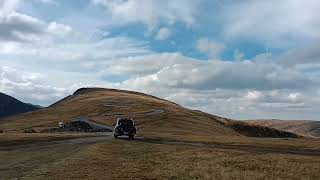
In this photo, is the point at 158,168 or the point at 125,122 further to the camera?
the point at 125,122

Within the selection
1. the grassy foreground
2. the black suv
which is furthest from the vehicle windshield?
the grassy foreground

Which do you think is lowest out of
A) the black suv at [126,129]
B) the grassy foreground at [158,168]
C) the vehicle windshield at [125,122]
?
the grassy foreground at [158,168]

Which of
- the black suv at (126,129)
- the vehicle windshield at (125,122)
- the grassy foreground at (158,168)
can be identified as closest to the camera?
the grassy foreground at (158,168)

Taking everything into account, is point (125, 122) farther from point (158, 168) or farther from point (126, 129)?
point (158, 168)

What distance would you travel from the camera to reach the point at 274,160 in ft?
122

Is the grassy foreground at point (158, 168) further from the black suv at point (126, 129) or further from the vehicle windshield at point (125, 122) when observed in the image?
the vehicle windshield at point (125, 122)

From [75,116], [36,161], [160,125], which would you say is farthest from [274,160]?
[75,116]

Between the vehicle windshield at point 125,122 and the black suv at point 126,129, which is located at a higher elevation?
the vehicle windshield at point 125,122

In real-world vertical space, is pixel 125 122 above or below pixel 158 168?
above

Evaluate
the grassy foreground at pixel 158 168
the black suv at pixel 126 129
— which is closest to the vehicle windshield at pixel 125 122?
the black suv at pixel 126 129

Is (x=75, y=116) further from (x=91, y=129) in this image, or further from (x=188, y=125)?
(x=91, y=129)

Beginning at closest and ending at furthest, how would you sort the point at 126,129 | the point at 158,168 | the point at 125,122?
the point at 158,168
the point at 126,129
the point at 125,122

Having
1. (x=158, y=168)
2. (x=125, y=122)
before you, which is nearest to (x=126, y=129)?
(x=125, y=122)

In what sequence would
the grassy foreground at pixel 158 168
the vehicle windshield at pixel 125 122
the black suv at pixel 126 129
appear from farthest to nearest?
the vehicle windshield at pixel 125 122, the black suv at pixel 126 129, the grassy foreground at pixel 158 168
